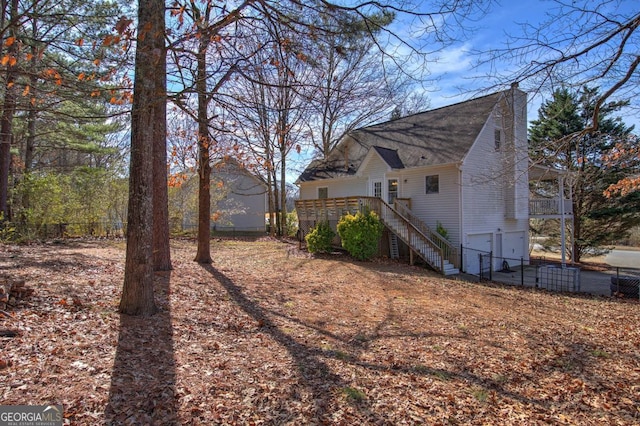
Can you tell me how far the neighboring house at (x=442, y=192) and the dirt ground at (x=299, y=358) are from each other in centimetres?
760

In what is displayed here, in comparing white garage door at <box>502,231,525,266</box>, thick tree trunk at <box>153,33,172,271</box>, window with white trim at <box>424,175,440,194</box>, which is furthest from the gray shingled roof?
thick tree trunk at <box>153,33,172,271</box>

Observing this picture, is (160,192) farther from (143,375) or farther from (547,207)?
(547,207)

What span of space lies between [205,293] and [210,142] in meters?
4.45

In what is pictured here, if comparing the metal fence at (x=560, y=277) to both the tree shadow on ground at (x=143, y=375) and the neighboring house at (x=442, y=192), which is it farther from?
the tree shadow on ground at (x=143, y=375)

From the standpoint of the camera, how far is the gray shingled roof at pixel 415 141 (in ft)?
52.9

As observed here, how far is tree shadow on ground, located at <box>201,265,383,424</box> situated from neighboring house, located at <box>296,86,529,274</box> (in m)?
9.90

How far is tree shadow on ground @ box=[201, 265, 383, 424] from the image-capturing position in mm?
3126

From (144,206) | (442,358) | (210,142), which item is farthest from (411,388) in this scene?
(210,142)

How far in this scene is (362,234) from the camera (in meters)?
14.1

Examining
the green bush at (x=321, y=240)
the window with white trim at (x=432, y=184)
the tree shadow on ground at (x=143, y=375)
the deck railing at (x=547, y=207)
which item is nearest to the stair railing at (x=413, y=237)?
the window with white trim at (x=432, y=184)

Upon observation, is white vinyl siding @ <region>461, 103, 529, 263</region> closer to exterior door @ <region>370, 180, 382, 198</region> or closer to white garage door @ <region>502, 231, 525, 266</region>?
white garage door @ <region>502, 231, 525, 266</region>

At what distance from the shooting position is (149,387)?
3133 millimetres

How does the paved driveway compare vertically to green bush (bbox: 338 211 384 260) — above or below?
below

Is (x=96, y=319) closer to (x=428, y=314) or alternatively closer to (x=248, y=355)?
(x=248, y=355)
